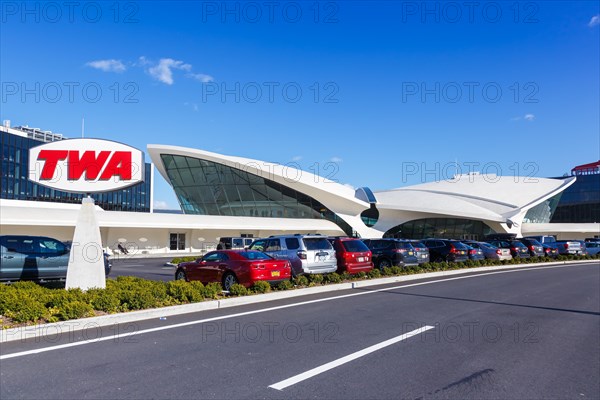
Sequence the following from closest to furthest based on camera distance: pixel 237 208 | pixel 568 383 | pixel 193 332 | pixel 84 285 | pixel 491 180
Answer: pixel 568 383, pixel 193 332, pixel 84 285, pixel 237 208, pixel 491 180

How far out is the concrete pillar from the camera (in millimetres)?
12008

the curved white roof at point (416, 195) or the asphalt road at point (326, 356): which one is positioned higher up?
the curved white roof at point (416, 195)

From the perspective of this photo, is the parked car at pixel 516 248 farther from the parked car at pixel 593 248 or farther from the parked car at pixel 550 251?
the parked car at pixel 593 248

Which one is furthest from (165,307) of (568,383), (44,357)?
(568,383)

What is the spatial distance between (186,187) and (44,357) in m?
47.2

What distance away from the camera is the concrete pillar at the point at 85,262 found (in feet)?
39.4

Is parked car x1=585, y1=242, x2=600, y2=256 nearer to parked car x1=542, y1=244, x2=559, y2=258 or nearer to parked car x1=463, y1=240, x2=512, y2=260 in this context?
parked car x1=542, y1=244, x2=559, y2=258

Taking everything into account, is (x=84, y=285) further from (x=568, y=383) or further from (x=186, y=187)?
(x=186, y=187)

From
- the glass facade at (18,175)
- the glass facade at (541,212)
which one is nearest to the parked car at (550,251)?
the glass facade at (541,212)

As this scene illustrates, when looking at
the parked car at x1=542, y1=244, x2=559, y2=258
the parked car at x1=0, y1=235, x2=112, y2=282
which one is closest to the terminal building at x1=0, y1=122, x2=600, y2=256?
the parked car at x1=0, y1=235, x2=112, y2=282

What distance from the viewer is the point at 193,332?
860 cm

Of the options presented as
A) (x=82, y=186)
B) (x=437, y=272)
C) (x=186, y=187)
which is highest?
(x=186, y=187)

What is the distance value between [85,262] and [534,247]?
30348 millimetres

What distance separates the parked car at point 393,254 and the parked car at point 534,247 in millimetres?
14842
